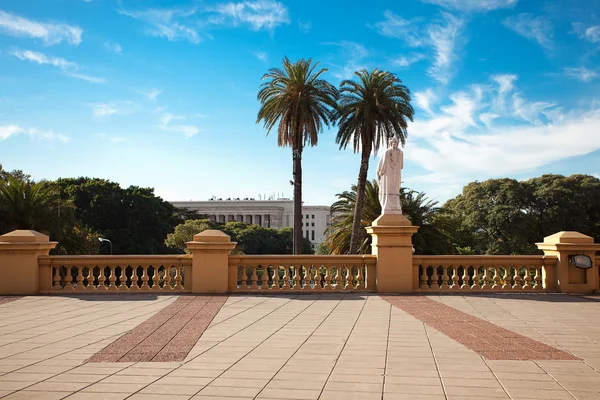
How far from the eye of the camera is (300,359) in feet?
20.5

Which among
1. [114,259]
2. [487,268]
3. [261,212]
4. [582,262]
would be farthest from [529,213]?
[261,212]

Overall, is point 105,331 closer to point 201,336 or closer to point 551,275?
point 201,336

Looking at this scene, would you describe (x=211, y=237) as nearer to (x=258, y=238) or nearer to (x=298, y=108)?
(x=298, y=108)

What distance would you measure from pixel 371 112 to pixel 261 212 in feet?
311

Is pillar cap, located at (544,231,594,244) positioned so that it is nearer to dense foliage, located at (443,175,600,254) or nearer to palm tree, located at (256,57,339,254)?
palm tree, located at (256,57,339,254)

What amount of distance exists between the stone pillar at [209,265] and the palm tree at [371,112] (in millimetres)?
15965

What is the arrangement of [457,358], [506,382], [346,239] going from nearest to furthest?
[506,382] → [457,358] → [346,239]

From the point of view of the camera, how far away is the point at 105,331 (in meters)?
7.95

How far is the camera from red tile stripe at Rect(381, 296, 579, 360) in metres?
6.45

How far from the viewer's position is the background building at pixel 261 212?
121075 mm

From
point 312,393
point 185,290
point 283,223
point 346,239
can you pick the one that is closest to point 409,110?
point 346,239

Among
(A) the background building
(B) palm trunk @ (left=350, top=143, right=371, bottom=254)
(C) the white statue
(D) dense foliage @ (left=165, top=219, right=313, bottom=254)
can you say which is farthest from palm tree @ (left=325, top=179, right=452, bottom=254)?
(A) the background building

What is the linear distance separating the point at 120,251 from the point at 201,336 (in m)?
49.0

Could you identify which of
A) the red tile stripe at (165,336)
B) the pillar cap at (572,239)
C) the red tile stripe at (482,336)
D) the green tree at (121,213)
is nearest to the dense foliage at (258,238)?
the green tree at (121,213)
